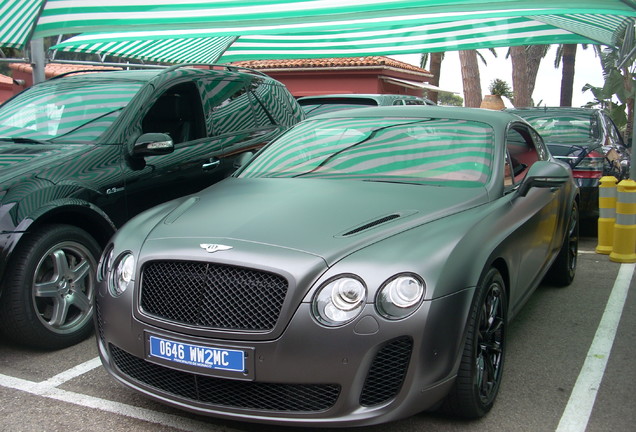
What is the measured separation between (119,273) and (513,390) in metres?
2.15

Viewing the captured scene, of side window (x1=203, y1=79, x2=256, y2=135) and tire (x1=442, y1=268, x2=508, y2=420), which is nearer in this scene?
tire (x1=442, y1=268, x2=508, y2=420)

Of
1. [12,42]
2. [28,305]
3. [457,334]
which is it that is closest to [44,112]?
[28,305]

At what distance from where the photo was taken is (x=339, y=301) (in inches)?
105

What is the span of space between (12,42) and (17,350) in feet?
16.5

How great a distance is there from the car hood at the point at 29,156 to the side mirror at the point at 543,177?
9.60ft

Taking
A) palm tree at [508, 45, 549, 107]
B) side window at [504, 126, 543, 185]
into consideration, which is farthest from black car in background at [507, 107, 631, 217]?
palm tree at [508, 45, 549, 107]

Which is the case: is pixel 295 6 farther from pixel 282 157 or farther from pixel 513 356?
pixel 513 356

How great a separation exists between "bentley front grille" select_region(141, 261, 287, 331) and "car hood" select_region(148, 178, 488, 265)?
0.56 ft

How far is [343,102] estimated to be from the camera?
9367 mm

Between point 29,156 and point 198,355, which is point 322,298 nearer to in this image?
point 198,355

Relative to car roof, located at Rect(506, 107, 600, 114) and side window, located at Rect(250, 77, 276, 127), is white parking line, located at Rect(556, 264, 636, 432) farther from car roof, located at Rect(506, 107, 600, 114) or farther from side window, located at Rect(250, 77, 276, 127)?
car roof, located at Rect(506, 107, 600, 114)

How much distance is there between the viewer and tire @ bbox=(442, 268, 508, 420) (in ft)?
9.51

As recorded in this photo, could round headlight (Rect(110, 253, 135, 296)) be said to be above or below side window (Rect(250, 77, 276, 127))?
below

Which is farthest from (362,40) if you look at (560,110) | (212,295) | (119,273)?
(212,295)
